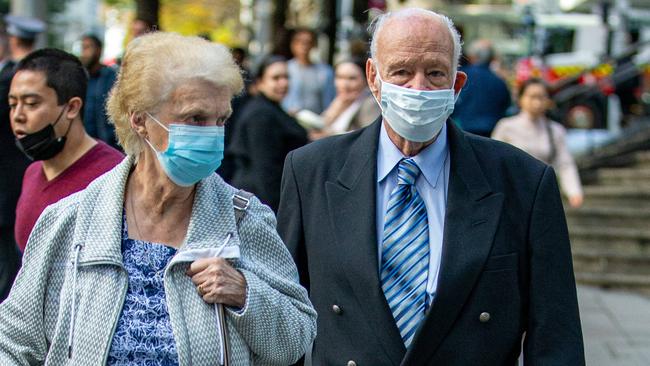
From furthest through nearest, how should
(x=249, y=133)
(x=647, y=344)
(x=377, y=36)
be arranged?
(x=647, y=344) → (x=249, y=133) → (x=377, y=36)

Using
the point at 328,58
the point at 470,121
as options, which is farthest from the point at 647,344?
the point at 328,58

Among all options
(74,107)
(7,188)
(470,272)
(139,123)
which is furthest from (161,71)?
(7,188)

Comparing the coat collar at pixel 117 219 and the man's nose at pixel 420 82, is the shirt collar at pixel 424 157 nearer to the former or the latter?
the man's nose at pixel 420 82

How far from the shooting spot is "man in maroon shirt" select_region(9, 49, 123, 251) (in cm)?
451

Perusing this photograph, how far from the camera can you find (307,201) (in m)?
3.98

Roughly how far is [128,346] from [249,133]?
5.28 metres

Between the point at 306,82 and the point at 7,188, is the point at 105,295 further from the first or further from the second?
the point at 306,82

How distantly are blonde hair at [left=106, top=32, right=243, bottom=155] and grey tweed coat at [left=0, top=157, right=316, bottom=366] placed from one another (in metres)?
0.18

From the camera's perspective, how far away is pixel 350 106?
9.34m

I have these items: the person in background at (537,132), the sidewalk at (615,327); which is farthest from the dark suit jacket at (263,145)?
the sidewalk at (615,327)

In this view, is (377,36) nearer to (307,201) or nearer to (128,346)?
(307,201)

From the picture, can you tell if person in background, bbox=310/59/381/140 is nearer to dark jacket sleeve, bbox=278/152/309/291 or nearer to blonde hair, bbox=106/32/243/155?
dark jacket sleeve, bbox=278/152/309/291

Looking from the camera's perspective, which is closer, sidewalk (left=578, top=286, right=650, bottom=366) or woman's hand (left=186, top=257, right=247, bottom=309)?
woman's hand (left=186, top=257, right=247, bottom=309)

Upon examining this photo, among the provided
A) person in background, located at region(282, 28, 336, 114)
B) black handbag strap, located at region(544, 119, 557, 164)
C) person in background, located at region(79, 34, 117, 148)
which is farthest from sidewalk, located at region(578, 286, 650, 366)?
person in background, located at region(79, 34, 117, 148)
